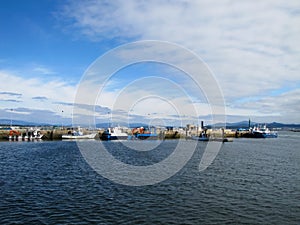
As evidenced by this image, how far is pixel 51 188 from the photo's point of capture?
994 inches

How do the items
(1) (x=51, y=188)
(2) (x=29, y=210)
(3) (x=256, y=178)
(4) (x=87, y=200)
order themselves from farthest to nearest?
(3) (x=256, y=178), (1) (x=51, y=188), (4) (x=87, y=200), (2) (x=29, y=210)

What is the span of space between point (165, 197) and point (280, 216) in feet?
27.1

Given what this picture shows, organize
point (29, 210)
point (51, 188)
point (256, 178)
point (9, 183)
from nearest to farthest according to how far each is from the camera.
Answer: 1. point (29, 210)
2. point (51, 188)
3. point (9, 183)
4. point (256, 178)

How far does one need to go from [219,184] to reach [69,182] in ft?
47.0

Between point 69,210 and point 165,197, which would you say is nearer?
point 69,210

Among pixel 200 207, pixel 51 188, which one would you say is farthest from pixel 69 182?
pixel 200 207

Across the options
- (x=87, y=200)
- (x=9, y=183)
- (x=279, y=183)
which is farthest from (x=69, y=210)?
(x=279, y=183)

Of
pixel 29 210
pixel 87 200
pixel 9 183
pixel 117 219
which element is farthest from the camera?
pixel 9 183

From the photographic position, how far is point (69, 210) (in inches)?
760

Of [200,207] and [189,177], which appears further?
[189,177]

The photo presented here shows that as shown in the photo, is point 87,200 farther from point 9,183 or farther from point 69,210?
point 9,183

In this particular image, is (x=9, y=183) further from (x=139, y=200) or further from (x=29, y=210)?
(x=139, y=200)


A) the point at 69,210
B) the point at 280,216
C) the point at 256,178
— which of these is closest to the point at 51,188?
the point at 69,210

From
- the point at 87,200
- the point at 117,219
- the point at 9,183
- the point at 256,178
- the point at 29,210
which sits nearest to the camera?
the point at 117,219
